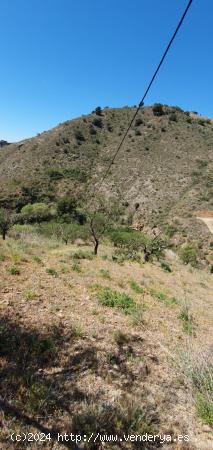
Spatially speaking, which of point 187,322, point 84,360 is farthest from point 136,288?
point 84,360

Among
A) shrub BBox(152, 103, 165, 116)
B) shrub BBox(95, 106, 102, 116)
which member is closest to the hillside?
shrub BBox(95, 106, 102, 116)

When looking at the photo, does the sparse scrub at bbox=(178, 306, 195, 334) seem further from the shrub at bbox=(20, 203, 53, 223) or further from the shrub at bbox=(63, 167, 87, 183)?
the shrub at bbox=(63, 167, 87, 183)

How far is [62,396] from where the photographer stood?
4.23 meters

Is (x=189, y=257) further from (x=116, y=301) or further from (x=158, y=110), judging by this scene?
(x=158, y=110)

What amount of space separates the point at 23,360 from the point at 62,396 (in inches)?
40.6

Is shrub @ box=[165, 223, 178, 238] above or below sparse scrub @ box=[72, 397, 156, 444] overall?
above

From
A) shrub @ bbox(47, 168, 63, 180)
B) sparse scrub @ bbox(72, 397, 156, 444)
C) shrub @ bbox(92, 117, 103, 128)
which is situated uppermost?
shrub @ bbox(92, 117, 103, 128)

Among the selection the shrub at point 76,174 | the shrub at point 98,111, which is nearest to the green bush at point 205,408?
the shrub at point 76,174

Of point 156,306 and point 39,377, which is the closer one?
point 39,377

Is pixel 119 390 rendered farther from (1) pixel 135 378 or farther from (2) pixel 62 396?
(2) pixel 62 396

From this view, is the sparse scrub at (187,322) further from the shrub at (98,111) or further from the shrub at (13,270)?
the shrub at (98,111)

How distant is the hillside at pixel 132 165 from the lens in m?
43.7

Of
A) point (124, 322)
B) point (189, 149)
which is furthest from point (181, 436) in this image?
point (189, 149)

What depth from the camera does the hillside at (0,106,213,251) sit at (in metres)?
43.7
